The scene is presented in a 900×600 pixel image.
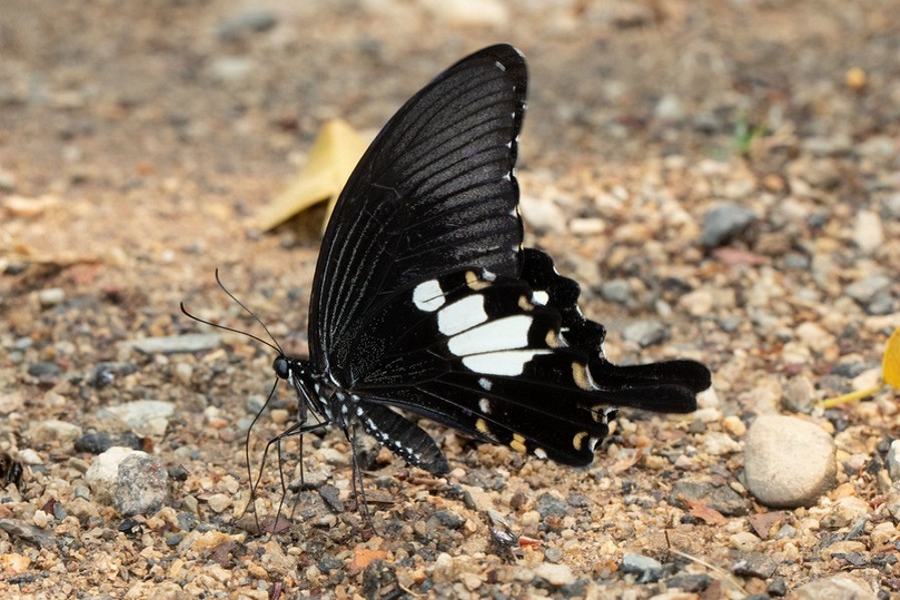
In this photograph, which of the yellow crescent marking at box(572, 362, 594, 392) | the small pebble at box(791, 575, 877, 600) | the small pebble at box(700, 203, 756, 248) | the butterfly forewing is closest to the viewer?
the small pebble at box(791, 575, 877, 600)

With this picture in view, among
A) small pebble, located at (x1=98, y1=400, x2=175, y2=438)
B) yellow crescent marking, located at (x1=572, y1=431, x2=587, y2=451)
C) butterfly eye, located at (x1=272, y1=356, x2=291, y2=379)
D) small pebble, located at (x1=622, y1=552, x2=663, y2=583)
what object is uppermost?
butterfly eye, located at (x1=272, y1=356, x2=291, y2=379)

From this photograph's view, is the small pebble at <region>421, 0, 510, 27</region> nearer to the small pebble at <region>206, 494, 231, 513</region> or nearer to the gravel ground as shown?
the gravel ground

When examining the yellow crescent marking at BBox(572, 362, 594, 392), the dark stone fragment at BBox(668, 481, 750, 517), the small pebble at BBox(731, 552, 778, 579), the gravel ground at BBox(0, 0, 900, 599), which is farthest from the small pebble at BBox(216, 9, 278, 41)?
the small pebble at BBox(731, 552, 778, 579)

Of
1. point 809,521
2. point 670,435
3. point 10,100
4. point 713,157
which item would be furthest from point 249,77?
point 809,521

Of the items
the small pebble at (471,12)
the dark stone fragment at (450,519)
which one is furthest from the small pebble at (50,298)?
the small pebble at (471,12)

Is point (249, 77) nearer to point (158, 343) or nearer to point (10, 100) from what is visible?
point (10, 100)

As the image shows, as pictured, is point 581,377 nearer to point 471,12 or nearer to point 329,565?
point 329,565
